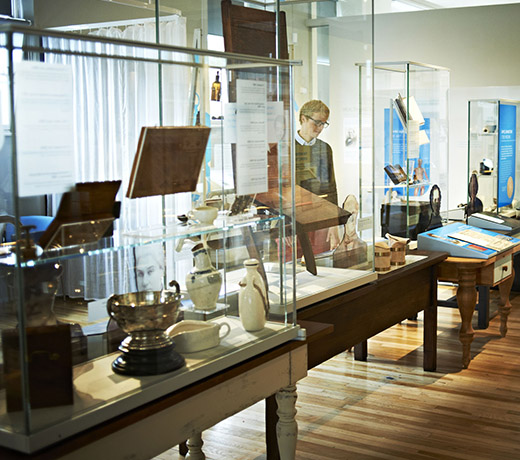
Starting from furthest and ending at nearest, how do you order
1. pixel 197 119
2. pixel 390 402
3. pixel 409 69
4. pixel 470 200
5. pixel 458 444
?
pixel 470 200 → pixel 409 69 → pixel 390 402 → pixel 458 444 → pixel 197 119

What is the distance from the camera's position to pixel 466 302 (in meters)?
4.73

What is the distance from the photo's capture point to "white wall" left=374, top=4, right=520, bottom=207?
8.52 metres

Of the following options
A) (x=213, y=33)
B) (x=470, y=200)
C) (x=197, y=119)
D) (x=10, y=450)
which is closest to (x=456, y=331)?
(x=470, y=200)

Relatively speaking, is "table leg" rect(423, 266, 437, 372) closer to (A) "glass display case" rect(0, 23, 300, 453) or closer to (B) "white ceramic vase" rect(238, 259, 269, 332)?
(A) "glass display case" rect(0, 23, 300, 453)

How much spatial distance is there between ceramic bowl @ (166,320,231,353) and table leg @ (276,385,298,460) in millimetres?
414

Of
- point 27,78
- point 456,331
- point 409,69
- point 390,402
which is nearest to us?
point 27,78

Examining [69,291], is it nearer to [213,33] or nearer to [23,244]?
[23,244]

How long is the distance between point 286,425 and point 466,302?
8.23 feet

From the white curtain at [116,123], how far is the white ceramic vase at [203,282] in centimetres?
22

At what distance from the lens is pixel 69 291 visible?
199cm

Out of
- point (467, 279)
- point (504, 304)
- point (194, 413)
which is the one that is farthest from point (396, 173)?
point (194, 413)

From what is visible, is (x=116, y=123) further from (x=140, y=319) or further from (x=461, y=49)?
(x=461, y=49)

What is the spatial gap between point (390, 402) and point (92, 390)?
2599 millimetres

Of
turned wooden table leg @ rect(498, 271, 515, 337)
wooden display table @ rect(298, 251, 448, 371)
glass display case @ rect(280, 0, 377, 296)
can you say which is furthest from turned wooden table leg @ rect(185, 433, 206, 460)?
turned wooden table leg @ rect(498, 271, 515, 337)
